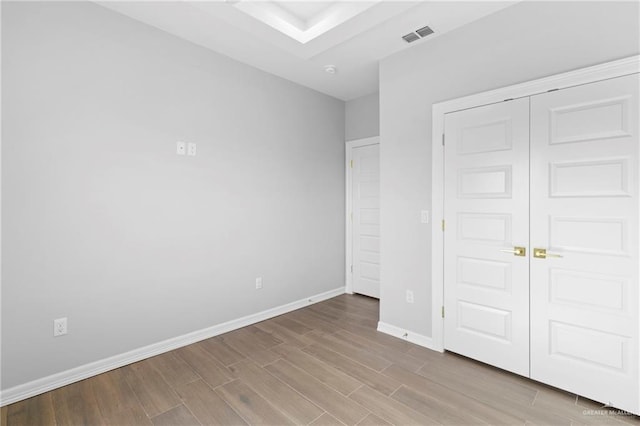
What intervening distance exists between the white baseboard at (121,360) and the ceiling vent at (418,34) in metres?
3.07

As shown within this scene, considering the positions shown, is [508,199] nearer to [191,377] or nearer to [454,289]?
[454,289]

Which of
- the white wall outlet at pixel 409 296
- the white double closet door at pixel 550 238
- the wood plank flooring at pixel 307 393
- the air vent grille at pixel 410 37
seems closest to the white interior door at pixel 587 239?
the white double closet door at pixel 550 238

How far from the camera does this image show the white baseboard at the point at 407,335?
9.04 feet

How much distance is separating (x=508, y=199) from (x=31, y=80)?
3446 mm

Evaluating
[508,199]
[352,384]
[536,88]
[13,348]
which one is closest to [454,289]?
[508,199]

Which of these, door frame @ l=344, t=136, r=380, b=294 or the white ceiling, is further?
door frame @ l=344, t=136, r=380, b=294

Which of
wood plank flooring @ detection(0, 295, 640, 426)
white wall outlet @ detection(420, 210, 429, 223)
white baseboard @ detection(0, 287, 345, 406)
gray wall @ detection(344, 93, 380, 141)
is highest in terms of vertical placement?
gray wall @ detection(344, 93, 380, 141)

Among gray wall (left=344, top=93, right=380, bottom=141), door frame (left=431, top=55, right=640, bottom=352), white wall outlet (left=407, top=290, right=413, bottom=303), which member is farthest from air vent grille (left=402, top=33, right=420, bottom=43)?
white wall outlet (left=407, top=290, right=413, bottom=303)

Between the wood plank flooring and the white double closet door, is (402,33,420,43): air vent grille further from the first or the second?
the wood plank flooring

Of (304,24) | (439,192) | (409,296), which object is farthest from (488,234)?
(304,24)

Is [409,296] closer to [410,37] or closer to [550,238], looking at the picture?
[550,238]

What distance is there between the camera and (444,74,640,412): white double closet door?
1.86 m

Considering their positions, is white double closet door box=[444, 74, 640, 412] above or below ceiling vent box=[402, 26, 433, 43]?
below

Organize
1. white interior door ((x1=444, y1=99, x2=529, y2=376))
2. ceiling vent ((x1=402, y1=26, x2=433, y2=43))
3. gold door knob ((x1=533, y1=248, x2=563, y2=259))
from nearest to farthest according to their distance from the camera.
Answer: gold door knob ((x1=533, y1=248, x2=563, y2=259)) → white interior door ((x1=444, y1=99, x2=529, y2=376)) → ceiling vent ((x1=402, y1=26, x2=433, y2=43))
